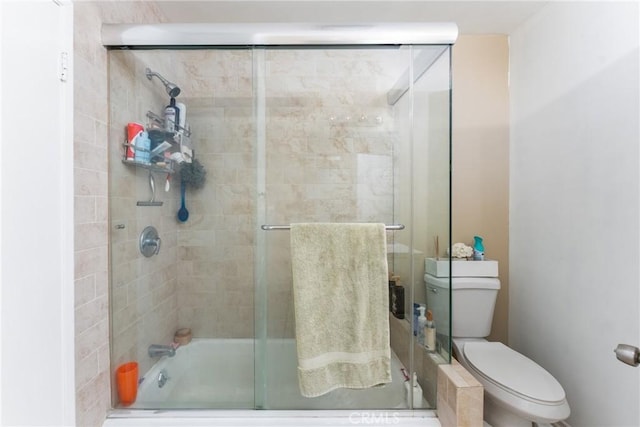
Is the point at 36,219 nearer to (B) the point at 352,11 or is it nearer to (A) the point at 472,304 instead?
(B) the point at 352,11

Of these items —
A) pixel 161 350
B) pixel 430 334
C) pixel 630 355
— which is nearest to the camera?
pixel 630 355

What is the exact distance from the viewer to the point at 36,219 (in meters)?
0.91

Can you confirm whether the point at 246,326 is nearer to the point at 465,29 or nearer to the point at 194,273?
the point at 194,273

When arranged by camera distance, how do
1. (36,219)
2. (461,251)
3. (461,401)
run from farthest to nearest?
(461,251), (461,401), (36,219)

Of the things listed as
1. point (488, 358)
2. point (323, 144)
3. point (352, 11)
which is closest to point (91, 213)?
point (323, 144)

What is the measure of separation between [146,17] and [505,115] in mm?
2180

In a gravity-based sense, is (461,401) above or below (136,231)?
below

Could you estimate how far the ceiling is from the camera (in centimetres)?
163

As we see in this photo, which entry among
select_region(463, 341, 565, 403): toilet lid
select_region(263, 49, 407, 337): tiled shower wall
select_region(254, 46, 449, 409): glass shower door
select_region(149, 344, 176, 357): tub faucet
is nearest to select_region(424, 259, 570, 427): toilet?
select_region(463, 341, 565, 403): toilet lid

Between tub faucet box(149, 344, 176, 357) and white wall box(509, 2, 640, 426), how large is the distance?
1926 millimetres

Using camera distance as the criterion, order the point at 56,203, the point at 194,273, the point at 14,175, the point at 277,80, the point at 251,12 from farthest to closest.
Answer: the point at 251,12 < the point at 194,273 < the point at 277,80 < the point at 56,203 < the point at 14,175

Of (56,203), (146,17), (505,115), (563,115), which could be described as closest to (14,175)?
(56,203)

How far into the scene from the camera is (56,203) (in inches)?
38.6

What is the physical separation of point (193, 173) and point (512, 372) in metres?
1.69
